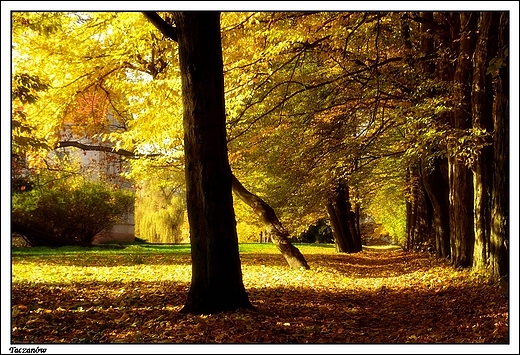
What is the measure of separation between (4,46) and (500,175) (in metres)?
6.32

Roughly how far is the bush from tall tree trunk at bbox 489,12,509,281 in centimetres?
777

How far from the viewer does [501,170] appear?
732 centimetres

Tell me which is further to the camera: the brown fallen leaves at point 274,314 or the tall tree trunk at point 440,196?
the tall tree trunk at point 440,196

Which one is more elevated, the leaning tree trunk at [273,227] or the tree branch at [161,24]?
the tree branch at [161,24]

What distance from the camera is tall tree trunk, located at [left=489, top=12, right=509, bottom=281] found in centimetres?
693

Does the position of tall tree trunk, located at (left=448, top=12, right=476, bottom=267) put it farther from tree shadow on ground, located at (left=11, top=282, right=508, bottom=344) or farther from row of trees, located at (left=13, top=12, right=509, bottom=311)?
tree shadow on ground, located at (left=11, top=282, right=508, bottom=344)

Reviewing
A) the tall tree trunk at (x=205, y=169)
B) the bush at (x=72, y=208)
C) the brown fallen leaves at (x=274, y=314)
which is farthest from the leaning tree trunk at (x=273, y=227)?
the tall tree trunk at (x=205, y=169)

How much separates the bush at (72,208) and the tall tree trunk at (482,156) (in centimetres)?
767

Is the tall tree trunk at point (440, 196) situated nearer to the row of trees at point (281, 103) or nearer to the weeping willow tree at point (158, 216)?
the row of trees at point (281, 103)

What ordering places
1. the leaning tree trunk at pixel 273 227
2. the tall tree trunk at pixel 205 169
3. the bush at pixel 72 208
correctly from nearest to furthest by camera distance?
the tall tree trunk at pixel 205 169 < the bush at pixel 72 208 < the leaning tree trunk at pixel 273 227

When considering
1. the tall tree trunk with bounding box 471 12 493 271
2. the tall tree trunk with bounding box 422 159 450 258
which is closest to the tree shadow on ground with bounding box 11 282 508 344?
the tall tree trunk with bounding box 471 12 493 271

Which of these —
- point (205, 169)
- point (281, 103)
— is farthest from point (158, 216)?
point (205, 169)

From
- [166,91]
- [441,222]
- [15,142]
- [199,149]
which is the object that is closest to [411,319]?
[199,149]

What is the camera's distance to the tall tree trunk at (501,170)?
6930 millimetres
